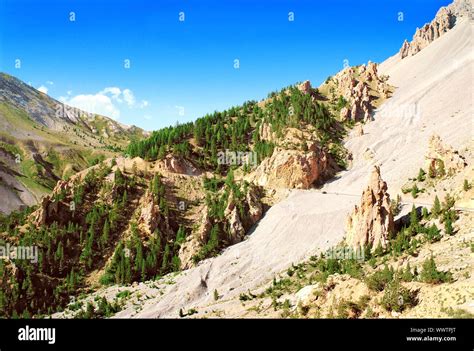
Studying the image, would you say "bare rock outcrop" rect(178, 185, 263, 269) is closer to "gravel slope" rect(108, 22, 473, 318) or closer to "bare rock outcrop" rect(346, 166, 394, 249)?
"gravel slope" rect(108, 22, 473, 318)

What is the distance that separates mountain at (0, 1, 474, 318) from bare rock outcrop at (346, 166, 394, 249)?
0.63 feet

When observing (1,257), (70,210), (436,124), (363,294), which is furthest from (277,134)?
(363,294)

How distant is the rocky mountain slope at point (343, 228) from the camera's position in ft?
152

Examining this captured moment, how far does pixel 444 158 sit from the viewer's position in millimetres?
73438

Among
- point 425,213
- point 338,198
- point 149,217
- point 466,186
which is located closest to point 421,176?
point 338,198

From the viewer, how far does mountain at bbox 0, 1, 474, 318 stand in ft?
153

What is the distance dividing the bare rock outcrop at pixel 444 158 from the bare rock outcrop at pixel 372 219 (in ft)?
59.0

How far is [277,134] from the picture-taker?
374 ft

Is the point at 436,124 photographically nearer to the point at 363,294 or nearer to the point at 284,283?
the point at 284,283

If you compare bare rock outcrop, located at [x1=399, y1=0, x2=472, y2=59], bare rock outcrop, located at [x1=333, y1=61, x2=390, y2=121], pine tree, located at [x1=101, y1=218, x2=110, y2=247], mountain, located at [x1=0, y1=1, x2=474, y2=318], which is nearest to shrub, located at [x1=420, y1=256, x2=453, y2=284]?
mountain, located at [x1=0, y1=1, x2=474, y2=318]

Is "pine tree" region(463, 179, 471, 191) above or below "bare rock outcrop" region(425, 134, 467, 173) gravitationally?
below

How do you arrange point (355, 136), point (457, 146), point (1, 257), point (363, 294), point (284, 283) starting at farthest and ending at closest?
point (355, 136)
point (457, 146)
point (1, 257)
point (284, 283)
point (363, 294)

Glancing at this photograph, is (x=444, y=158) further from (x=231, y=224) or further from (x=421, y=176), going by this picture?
(x=231, y=224)
